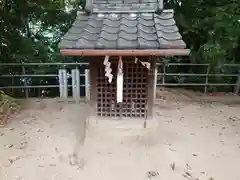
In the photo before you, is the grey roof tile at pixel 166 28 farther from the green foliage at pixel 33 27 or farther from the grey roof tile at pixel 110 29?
the green foliage at pixel 33 27

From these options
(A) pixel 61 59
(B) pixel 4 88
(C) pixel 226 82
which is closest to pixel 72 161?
(B) pixel 4 88

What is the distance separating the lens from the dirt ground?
4.43 metres

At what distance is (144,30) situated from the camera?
4410 mm

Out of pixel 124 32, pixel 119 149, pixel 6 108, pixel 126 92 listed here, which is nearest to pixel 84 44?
pixel 124 32

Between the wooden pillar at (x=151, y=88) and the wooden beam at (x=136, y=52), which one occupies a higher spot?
the wooden beam at (x=136, y=52)

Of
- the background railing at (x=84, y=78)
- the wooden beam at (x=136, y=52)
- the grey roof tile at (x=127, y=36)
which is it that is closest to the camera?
the wooden beam at (x=136, y=52)

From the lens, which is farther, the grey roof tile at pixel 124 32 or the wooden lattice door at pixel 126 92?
the wooden lattice door at pixel 126 92

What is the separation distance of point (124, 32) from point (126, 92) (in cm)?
113

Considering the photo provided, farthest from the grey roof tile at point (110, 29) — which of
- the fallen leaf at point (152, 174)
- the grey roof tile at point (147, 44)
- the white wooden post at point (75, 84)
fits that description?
the white wooden post at point (75, 84)

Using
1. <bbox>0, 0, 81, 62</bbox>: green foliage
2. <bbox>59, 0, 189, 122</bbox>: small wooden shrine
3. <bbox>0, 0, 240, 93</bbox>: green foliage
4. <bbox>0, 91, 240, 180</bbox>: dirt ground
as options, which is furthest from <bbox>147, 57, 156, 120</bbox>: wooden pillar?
<bbox>0, 0, 81, 62</bbox>: green foliage

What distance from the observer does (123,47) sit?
4.02m

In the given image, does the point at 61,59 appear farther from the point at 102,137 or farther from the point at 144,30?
the point at 144,30

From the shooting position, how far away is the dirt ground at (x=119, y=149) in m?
4.43

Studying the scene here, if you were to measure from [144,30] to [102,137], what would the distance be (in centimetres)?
201
